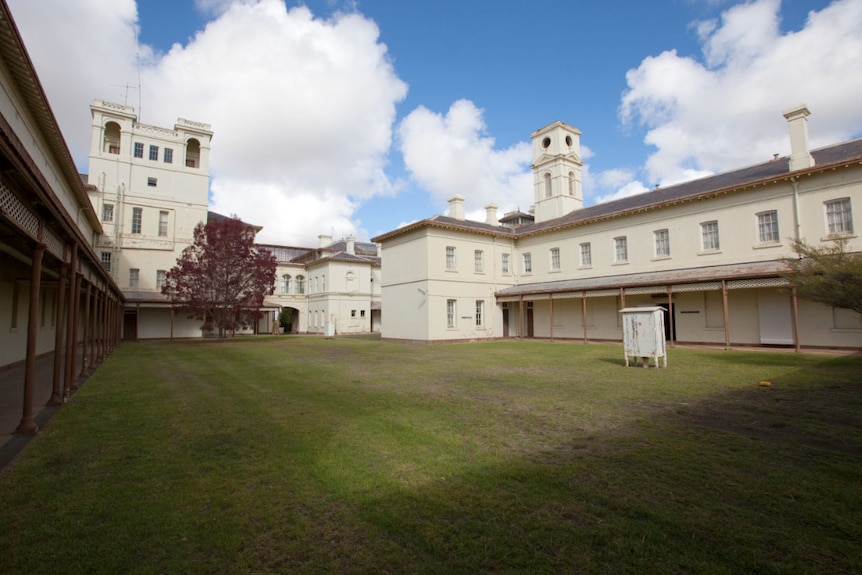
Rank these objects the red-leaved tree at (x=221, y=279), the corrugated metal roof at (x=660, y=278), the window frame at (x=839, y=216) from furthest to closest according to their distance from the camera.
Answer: the red-leaved tree at (x=221, y=279)
the corrugated metal roof at (x=660, y=278)
the window frame at (x=839, y=216)

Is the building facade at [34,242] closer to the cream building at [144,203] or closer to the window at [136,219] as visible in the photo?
the cream building at [144,203]

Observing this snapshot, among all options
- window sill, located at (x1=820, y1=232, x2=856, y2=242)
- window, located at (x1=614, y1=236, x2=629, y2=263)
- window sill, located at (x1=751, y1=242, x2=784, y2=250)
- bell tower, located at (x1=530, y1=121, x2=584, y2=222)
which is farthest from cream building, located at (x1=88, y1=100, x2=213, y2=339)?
window sill, located at (x1=820, y1=232, x2=856, y2=242)

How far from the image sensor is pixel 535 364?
520 inches

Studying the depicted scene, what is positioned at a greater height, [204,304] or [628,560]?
[204,304]

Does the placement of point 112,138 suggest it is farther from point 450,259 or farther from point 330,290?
point 450,259

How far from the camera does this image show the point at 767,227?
1834 centimetres

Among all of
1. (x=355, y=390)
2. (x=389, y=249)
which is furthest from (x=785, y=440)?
(x=389, y=249)

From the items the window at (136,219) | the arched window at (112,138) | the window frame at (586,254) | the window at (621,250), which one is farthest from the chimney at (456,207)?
the arched window at (112,138)

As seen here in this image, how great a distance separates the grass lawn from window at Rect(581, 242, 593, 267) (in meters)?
17.3

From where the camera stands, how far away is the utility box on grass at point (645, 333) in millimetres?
11531

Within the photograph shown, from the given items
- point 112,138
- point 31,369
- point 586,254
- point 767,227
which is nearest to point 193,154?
→ point 112,138

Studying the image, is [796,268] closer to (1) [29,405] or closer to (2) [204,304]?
(1) [29,405]

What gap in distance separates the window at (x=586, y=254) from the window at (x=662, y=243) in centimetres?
359

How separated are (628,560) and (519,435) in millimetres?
2741
